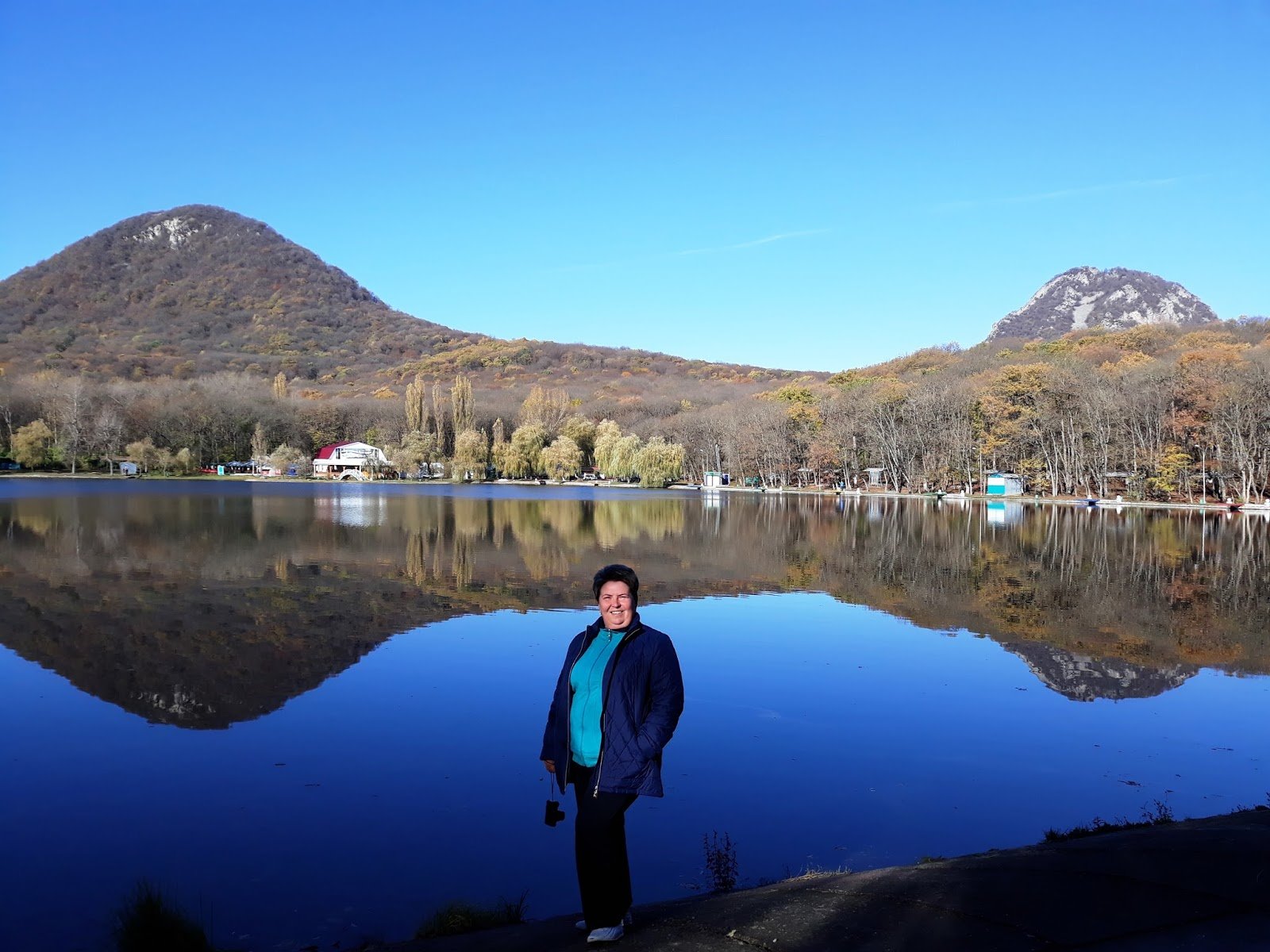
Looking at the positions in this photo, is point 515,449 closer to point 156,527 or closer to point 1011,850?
point 156,527

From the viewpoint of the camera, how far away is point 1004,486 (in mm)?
69438

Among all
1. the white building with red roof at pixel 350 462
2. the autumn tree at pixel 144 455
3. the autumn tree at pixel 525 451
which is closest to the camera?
the autumn tree at pixel 144 455

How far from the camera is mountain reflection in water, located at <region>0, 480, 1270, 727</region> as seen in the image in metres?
12.7

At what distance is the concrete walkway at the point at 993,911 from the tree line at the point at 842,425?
58000 mm

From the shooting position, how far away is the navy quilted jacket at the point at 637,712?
4.16 m

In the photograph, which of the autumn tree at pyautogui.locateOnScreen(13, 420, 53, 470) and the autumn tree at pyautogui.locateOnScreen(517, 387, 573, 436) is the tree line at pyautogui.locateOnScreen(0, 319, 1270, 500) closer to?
the autumn tree at pyautogui.locateOnScreen(13, 420, 53, 470)

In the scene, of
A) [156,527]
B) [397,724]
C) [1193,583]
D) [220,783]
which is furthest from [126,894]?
[156,527]

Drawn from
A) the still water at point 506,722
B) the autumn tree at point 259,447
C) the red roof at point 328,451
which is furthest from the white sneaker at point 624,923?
the red roof at point 328,451

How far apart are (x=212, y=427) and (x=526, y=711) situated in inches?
4080

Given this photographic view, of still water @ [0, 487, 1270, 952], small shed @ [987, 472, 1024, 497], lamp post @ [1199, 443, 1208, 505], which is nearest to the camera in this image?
still water @ [0, 487, 1270, 952]

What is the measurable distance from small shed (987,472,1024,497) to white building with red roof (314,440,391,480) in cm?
6332

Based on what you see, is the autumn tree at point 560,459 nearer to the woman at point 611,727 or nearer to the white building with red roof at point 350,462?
the white building with red roof at point 350,462

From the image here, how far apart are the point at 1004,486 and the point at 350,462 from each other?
232 feet

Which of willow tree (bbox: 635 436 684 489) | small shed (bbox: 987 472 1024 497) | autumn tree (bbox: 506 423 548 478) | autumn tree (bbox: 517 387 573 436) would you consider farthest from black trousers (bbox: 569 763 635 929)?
autumn tree (bbox: 517 387 573 436)
